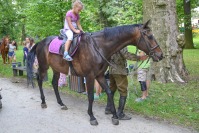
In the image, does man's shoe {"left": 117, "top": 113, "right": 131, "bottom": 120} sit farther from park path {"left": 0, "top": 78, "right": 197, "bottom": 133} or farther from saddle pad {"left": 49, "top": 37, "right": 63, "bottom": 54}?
saddle pad {"left": 49, "top": 37, "right": 63, "bottom": 54}

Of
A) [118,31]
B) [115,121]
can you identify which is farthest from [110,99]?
[118,31]

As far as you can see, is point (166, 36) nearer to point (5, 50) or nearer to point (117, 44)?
point (117, 44)

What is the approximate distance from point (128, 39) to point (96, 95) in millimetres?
2848

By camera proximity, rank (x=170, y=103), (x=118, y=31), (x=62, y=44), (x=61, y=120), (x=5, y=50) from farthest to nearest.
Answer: (x=5, y=50)
(x=170, y=103)
(x=62, y=44)
(x=61, y=120)
(x=118, y=31)

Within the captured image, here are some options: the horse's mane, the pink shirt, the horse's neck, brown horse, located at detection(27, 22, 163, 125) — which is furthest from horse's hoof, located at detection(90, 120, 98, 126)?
the pink shirt

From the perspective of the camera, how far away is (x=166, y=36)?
8930mm

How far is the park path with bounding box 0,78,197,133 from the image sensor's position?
202 inches

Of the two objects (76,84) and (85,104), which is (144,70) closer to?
(85,104)

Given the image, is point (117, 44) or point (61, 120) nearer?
point (117, 44)

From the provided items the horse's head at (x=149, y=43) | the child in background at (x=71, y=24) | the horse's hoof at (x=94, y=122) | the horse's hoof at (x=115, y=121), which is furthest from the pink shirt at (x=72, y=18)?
the horse's hoof at (x=115, y=121)

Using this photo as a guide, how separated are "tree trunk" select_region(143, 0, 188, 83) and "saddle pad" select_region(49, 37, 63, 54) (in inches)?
157

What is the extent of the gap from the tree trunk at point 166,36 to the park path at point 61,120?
3336 millimetres

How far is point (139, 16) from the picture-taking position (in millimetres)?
24328

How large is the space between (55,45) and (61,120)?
1.86 meters
